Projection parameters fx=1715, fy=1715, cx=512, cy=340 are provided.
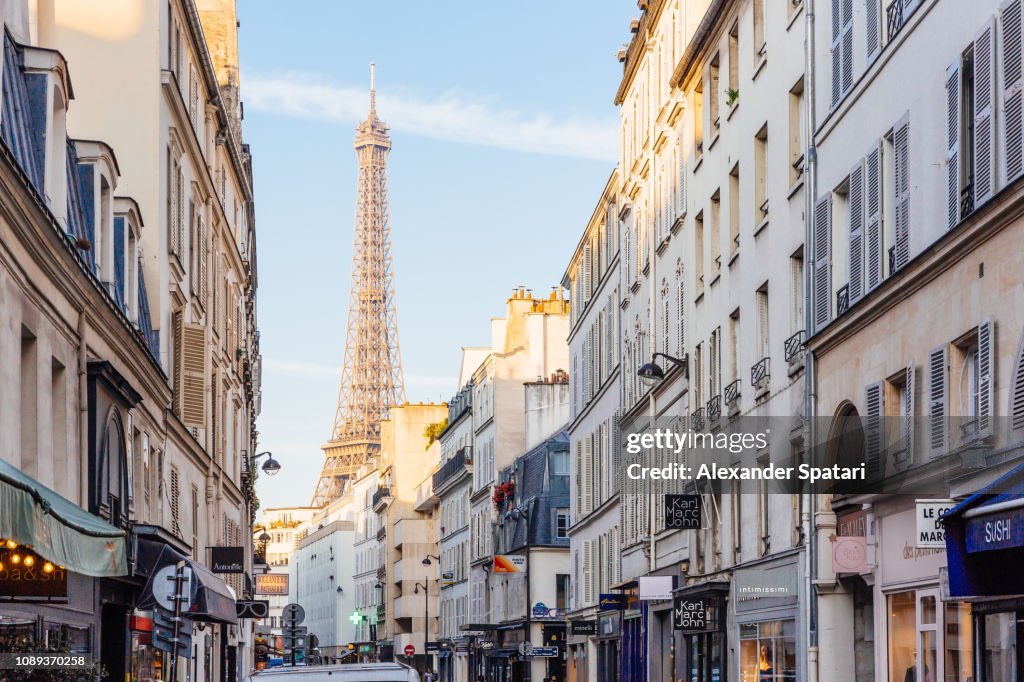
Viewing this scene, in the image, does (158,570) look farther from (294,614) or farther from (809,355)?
(294,614)

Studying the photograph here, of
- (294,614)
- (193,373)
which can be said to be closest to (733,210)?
Result: (193,373)

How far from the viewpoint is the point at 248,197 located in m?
56.3

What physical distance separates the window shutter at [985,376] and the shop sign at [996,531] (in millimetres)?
4224

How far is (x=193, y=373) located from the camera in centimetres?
3447

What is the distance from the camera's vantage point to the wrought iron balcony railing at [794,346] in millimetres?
27781

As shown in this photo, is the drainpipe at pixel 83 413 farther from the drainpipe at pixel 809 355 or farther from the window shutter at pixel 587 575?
the window shutter at pixel 587 575

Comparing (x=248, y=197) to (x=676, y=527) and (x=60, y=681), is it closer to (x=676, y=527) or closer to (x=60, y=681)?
(x=676, y=527)

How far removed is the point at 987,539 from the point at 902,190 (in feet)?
29.8

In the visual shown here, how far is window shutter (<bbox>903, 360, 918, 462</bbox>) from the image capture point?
2142 centimetres

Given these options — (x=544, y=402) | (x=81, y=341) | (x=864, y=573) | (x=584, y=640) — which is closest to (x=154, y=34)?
(x=81, y=341)

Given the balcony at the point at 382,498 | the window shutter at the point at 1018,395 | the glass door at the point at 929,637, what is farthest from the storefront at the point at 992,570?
the balcony at the point at 382,498

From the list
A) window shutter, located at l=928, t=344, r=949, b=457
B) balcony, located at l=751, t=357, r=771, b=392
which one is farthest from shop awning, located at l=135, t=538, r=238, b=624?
balcony, located at l=751, t=357, r=771, b=392

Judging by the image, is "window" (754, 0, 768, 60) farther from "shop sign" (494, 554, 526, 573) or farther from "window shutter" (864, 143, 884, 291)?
"shop sign" (494, 554, 526, 573)

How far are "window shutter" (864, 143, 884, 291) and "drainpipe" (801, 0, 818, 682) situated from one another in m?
2.94
